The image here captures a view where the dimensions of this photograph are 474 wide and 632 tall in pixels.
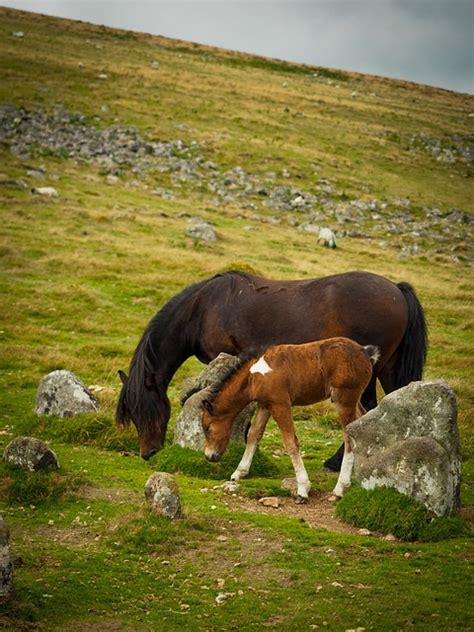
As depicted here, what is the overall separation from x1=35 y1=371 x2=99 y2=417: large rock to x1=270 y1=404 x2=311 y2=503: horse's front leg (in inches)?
203

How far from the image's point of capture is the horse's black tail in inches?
526

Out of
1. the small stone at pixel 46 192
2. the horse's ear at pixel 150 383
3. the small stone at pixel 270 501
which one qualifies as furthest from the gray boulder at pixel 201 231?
the small stone at pixel 270 501

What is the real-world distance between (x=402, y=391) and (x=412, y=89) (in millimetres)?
101162

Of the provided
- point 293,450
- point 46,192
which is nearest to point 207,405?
point 293,450

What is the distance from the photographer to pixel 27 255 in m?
31.5

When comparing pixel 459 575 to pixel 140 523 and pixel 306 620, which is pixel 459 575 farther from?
pixel 140 523

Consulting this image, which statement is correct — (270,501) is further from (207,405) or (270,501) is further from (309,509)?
(207,405)

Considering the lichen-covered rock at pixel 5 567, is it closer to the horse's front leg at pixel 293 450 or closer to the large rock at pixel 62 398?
the horse's front leg at pixel 293 450

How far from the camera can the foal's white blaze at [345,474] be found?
1159cm

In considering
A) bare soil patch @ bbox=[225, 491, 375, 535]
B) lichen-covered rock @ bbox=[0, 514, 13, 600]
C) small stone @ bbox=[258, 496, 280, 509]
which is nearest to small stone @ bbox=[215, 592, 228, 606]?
lichen-covered rock @ bbox=[0, 514, 13, 600]

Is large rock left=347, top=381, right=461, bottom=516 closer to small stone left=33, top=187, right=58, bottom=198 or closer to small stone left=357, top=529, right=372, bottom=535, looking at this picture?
small stone left=357, top=529, right=372, bottom=535

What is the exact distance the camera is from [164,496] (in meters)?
10.2

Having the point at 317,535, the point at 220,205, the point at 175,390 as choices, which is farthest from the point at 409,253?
the point at 317,535

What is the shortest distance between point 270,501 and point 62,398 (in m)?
5.66
